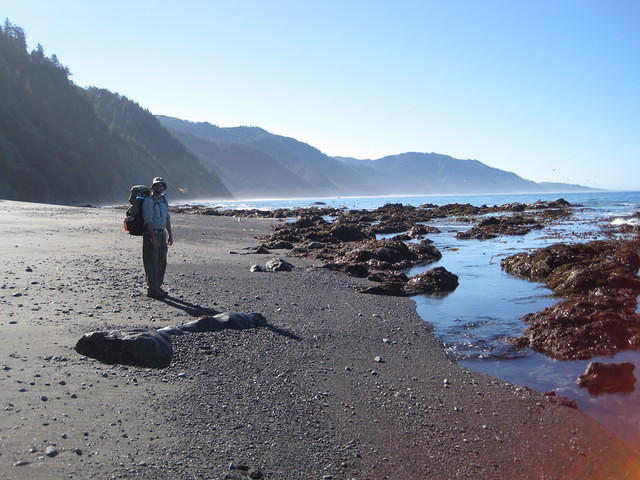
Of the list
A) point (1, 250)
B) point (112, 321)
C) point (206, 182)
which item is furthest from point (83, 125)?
point (112, 321)

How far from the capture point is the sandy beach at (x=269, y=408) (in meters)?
3.66

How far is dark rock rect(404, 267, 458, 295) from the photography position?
11016 mm

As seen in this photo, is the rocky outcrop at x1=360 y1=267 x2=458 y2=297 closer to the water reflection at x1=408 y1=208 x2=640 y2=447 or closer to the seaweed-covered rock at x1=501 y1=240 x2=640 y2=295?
the water reflection at x1=408 y1=208 x2=640 y2=447

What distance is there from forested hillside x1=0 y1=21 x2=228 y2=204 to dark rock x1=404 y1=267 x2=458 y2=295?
48.2 metres

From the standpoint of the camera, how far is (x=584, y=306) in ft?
26.1

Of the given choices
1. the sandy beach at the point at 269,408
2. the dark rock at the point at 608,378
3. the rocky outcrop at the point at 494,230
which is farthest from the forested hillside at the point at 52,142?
the dark rock at the point at 608,378

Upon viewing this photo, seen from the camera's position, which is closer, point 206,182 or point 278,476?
point 278,476

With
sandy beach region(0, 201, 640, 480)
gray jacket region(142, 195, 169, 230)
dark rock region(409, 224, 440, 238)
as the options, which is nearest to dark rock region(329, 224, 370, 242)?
dark rock region(409, 224, 440, 238)

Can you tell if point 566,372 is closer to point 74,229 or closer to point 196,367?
point 196,367

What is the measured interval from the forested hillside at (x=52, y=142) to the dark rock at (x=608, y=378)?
5308 cm

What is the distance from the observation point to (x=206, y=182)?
401 ft

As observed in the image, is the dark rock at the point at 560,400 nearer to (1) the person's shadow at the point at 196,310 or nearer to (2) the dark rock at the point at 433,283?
(1) the person's shadow at the point at 196,310

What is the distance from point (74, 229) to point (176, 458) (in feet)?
55.1

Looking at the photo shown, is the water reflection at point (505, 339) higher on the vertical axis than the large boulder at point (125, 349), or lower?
lower
